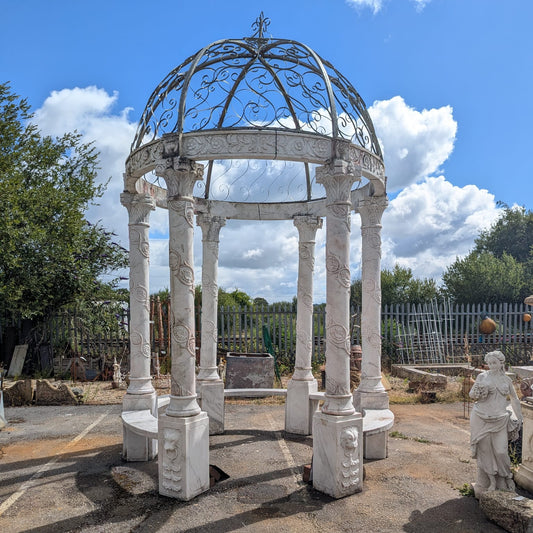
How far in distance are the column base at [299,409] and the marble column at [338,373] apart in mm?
2820

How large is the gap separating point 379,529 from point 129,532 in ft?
9.00

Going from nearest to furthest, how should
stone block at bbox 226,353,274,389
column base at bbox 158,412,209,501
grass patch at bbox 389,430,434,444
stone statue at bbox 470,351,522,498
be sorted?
1. stone statue at bbox 470,351,522,498
2. column base at bbox 158,412,209,501
3. grass patch at bbox 389,430,434,444
4. stone block at bbox 226,353,274,389

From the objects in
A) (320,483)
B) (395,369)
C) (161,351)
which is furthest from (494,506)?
(161,351)

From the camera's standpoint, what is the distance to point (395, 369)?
55.6 feet

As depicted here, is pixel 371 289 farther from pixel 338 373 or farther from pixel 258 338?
pixel 258 338

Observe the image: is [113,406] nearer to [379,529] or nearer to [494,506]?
[379,529]

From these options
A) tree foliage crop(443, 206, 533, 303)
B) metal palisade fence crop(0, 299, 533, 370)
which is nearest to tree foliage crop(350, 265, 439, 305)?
tree foliage crop(443, 206, 533, 303)

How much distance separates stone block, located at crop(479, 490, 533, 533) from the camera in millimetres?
5055

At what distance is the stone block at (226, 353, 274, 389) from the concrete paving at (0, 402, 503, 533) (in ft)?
10.8

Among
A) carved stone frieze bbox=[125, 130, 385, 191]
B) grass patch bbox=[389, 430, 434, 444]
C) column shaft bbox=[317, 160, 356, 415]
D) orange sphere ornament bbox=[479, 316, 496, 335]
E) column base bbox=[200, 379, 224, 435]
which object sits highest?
carved stone frieze bbox=[125, 130, 385, 191]

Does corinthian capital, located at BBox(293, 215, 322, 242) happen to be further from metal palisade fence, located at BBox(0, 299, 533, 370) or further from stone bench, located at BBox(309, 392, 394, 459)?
metal palisade fence, located at BBox(0, 299, 533, 370)

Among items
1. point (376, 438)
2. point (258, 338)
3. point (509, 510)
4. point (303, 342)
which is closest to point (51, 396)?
point (303, 342)

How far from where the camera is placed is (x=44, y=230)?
16.2 metres

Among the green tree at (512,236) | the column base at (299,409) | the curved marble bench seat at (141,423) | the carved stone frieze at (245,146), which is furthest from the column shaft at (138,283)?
the green tree at (512,236)
